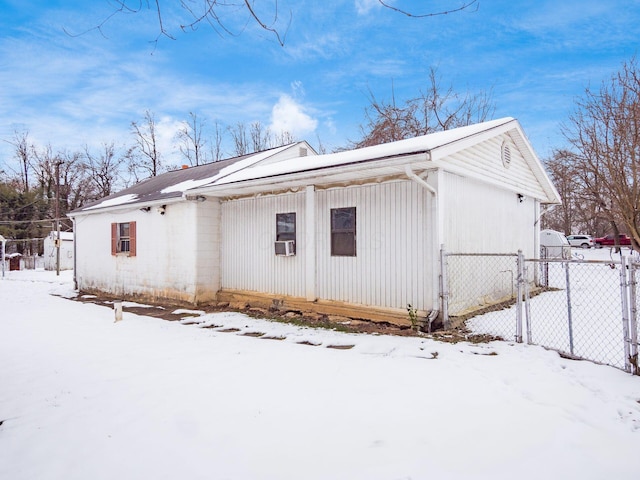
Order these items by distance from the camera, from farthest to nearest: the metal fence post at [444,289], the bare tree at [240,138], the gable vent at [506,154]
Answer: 1. the bare tree at [240,138]
2. the gable vent at [506,154]
3. the metal fence post at [444,289]

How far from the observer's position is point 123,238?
1127 centimetres

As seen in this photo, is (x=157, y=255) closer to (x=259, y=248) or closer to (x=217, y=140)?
(x=259, y=248)

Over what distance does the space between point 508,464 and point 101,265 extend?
41.4 feet

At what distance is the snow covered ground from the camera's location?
2.46 metres

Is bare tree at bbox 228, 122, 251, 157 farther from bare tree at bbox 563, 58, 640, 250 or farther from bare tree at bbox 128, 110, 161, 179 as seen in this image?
bare tree at bbox 563, 58, 640, 250

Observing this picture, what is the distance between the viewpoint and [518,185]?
917 cm

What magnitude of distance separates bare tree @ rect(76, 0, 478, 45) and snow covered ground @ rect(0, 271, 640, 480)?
2.93m

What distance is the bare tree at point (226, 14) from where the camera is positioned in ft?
8.43

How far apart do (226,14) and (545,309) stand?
801 centimetres

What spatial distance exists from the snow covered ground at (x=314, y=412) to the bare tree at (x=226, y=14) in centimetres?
293

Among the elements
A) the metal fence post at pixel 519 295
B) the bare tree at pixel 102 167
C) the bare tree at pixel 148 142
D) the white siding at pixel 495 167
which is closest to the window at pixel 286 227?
the white siding at pixel 495 167

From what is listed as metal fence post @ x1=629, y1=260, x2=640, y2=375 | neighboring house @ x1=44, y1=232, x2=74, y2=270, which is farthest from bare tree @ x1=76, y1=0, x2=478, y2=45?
neighboring house @ x1=44, y1=232, x2=74, y2=270

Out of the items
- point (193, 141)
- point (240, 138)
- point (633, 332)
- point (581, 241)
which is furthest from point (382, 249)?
point (581, 241)

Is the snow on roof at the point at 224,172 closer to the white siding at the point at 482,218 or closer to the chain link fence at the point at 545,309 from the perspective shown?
the white siding at the point at 482,218
